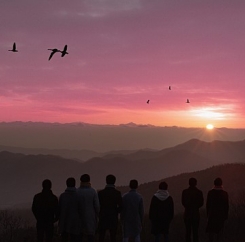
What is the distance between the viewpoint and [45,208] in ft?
36.9

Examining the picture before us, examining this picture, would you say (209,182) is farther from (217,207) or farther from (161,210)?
(161,210)

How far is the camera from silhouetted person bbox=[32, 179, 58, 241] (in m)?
11.2

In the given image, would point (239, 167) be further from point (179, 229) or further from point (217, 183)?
point (217, 183)

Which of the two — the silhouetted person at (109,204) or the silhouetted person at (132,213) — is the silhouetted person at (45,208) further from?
the silhouetted person at (132,213)

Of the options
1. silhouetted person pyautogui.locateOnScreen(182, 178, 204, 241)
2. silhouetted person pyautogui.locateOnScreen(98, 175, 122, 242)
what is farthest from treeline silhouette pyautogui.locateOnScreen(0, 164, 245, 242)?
silhouetted person pyautogui.locateOnScreen(98, 175, 122, 242)

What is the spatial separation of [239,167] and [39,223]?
10667cm

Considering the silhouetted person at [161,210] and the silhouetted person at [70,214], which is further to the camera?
the silhouetted person at [161,210]

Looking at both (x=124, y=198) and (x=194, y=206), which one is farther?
(x=194, y=206)

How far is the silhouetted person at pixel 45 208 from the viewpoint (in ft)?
36.8

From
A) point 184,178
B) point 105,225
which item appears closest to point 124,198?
point 105,225

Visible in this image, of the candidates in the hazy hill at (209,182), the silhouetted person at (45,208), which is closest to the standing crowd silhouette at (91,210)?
the silhouetted person at (45,208)

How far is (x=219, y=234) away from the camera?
43.4 ft

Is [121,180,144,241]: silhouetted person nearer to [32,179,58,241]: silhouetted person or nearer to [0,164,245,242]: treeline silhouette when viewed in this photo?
[32,179,58,241]: silhouetted person

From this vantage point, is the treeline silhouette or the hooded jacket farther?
the treeline silhouette
